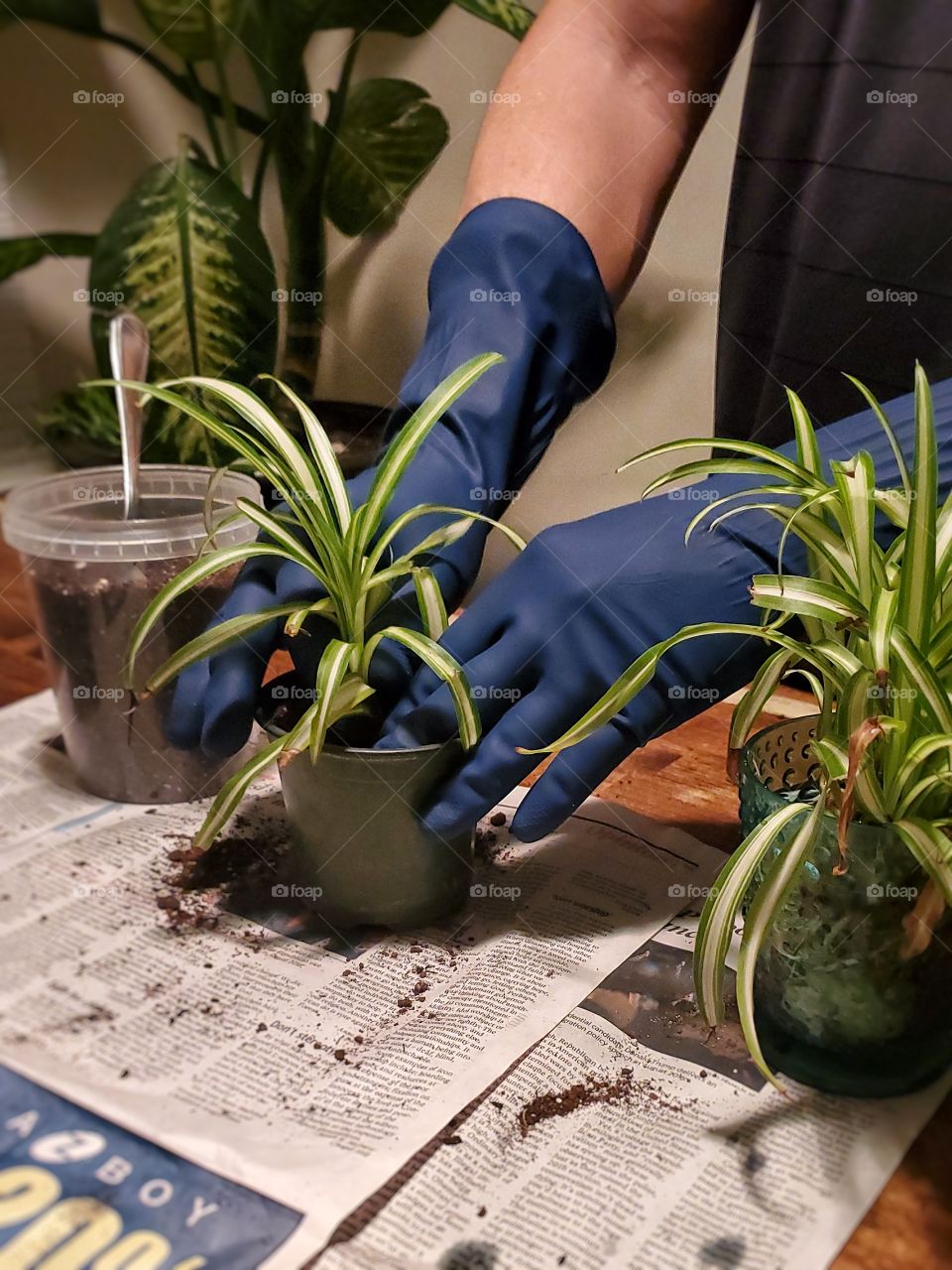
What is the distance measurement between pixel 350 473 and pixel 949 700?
0.69m

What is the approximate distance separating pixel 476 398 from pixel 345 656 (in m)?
0.31

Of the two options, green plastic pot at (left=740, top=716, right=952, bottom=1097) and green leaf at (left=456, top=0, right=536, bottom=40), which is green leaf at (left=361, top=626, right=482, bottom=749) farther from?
green leaf at (left=456, top=0, right=536, bottom=40)

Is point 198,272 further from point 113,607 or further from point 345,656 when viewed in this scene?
point 345,656

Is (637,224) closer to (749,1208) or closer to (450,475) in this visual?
(450,475)

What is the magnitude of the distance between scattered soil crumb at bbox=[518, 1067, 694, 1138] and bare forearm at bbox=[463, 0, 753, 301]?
0.71 meters

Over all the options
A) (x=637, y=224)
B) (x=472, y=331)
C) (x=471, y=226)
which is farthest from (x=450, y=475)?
(x=637, y=224)

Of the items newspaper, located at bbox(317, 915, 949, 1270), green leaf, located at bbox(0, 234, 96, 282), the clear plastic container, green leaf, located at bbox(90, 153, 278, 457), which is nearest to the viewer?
newspaper, located at bbox(317, 915, 949, 1270)

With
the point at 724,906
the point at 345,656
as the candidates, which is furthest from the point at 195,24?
the point at 724,906

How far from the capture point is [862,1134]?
1.67 feet

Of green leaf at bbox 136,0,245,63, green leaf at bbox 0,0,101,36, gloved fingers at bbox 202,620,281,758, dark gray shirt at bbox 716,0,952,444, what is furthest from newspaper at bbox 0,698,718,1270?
green leaf at bbox 0,0,101,36

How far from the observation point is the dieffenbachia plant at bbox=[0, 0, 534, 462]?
1.26 m

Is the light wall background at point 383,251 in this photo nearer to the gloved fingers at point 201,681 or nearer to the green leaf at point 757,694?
the gloved fingers at point 201,681

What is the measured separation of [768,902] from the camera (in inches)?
19.9

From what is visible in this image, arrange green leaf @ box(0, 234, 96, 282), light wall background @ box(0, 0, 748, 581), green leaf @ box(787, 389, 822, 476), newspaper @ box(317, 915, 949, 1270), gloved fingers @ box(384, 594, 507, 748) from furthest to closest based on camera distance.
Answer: green leaf @ box(0, 234, 96, 282) → light wall background @ box(0, 0, 748, 581) → gloved fingers @ box(384, 594, 507, 748) → green leaf @ box(787, 389, 822, 476) → newspaper @ box(317, 915, 949, 1270)
